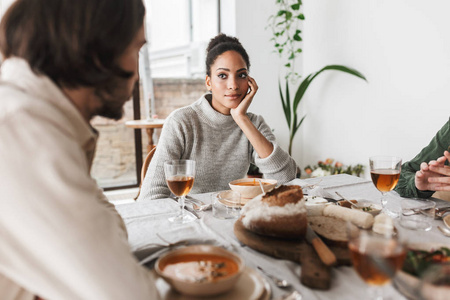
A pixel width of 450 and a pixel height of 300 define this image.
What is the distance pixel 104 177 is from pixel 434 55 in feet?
12.2

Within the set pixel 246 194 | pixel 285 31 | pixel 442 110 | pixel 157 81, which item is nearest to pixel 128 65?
pixel 246 194

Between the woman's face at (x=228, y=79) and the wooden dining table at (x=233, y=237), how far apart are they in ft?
1.98

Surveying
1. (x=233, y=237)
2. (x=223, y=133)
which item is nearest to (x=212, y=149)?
(x=223, y=133)

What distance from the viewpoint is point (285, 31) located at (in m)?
4.04

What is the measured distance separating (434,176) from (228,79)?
1.03m

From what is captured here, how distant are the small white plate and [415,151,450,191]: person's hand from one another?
90 cm

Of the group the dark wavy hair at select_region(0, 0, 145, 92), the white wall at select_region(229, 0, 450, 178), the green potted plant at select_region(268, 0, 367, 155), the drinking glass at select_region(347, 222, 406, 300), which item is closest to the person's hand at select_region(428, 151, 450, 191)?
the drinking glass at select_region(347, 222, 406, 300)

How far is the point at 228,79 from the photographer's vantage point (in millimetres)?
1864

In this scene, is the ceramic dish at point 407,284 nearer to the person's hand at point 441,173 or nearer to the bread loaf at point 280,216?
the bread loaf at point 280,216

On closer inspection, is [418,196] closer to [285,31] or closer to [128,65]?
[128,65]

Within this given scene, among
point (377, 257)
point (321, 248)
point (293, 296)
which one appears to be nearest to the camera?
point (377, 257)

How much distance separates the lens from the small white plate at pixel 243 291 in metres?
0.68

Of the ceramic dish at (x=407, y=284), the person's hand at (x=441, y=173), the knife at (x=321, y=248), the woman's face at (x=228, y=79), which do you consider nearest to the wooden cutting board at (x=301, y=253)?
the knife at (x=321, y=248)

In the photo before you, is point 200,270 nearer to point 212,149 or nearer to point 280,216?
point 280,216
